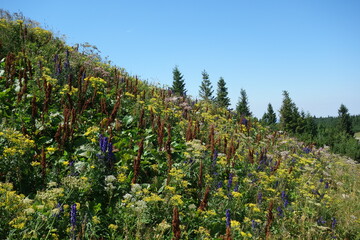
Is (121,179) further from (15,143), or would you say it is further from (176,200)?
(15,143)

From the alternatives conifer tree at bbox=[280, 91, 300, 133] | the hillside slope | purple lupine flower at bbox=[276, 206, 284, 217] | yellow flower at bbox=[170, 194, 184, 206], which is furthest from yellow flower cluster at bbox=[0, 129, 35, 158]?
conifer tree at bbox=[280, 91, 300, 133]

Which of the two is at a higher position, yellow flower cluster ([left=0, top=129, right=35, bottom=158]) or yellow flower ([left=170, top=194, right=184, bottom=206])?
yellow flower cluster ([left=0, top=129, right=35, bottom=158])

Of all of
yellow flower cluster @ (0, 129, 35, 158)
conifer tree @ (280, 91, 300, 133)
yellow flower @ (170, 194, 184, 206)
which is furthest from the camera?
conifer tree @ (280, 91, 300, 133)

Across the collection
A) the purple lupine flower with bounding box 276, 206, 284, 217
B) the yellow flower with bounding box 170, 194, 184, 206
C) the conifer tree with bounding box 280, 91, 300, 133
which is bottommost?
the purple lupine flower with bounding box 276, 206, 284, 217

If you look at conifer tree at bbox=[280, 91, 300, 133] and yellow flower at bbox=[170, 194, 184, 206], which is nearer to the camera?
yellow flower at bbox=[170, 194, 184, 206]

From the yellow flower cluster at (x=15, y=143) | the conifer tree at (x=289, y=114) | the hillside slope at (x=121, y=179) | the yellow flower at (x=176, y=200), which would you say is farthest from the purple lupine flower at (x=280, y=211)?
the conifer tree at (x=289, y=114)

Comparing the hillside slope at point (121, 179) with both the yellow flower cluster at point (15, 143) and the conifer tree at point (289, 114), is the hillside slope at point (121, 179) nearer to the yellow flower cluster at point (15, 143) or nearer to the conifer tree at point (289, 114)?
the yellow flower cluster at point (15, 143)

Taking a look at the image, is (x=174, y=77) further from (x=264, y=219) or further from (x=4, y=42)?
(x=264, y=219)

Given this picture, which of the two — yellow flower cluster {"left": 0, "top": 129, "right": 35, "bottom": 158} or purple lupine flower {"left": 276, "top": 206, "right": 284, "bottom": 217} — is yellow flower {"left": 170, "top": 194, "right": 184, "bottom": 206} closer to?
yellow flower cluster {"left": 0, "top": 129, "right": 35, "bottom": 158}

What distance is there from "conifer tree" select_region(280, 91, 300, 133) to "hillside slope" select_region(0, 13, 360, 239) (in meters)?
39.0

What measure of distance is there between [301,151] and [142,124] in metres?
7.87

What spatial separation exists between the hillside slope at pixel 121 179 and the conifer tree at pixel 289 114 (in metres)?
39.0

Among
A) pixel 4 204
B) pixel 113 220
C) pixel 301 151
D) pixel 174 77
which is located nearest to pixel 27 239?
pixel 4 204

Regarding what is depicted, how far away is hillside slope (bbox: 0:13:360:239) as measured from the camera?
127 inches
